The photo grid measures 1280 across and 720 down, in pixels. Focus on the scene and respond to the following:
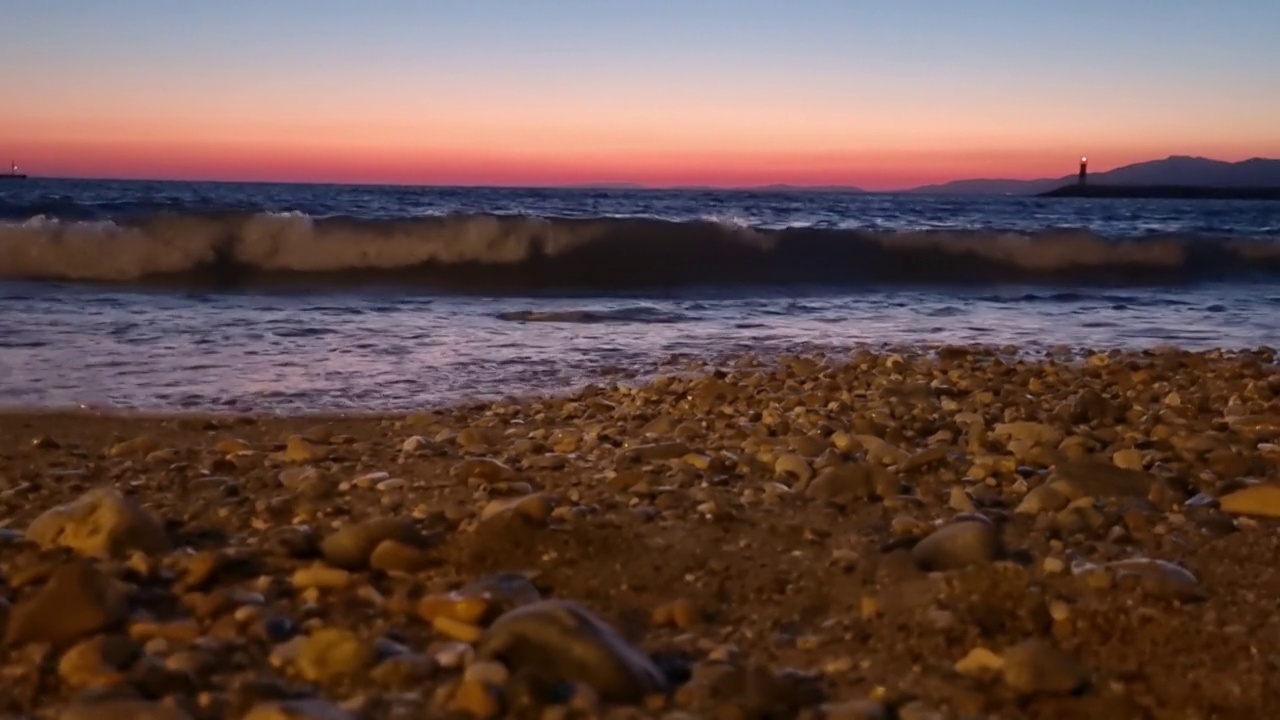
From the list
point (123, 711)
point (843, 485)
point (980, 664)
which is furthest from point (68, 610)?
point (843, 485)

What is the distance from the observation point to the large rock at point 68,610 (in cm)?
191

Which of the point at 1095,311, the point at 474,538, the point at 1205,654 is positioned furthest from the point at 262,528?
the point at 1095,311

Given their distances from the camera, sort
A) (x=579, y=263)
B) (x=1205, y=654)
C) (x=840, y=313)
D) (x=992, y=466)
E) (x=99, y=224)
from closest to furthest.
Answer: (x=1205, y=654) → (x=992, y=466) → (x=840, y=313) → (x=99, y=224) → (x=579, y=263)

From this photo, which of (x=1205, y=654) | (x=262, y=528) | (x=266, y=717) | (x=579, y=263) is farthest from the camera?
(x=579, y=263)

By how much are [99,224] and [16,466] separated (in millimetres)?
9166

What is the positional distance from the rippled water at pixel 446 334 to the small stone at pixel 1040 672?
Answer: 336cm

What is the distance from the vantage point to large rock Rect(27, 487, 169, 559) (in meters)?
2.40

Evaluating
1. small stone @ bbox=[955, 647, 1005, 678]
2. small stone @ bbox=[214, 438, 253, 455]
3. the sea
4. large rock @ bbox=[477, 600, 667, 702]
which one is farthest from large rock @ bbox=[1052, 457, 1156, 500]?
the sea

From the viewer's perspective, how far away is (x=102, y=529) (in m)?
2.43

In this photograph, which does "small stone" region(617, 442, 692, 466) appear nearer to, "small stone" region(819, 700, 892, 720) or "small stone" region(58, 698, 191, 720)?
"small stone" region(819, 700, 892, 720)

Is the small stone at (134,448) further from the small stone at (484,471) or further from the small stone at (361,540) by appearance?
the small stone at (361,540)

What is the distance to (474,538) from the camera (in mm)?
2486

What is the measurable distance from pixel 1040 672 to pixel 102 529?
1.89 meters

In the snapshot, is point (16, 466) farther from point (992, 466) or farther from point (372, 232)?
point (372, 232)
